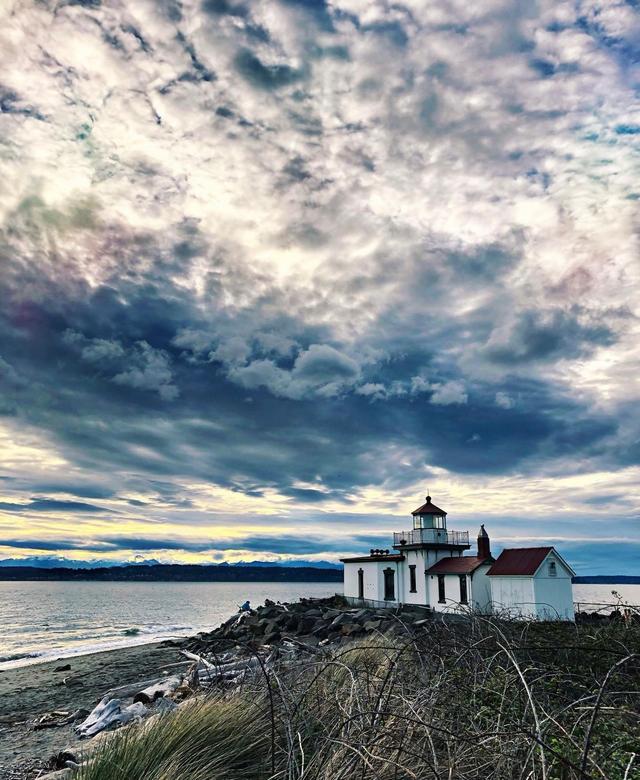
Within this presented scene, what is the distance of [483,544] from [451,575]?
9.34 feet

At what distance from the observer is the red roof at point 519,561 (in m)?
31.3

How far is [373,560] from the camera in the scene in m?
39.1

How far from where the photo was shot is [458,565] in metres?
35.2

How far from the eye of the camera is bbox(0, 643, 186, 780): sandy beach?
9.62 meters

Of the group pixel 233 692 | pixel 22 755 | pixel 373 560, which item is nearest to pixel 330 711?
pixel 233 692

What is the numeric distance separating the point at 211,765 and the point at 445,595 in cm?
3289

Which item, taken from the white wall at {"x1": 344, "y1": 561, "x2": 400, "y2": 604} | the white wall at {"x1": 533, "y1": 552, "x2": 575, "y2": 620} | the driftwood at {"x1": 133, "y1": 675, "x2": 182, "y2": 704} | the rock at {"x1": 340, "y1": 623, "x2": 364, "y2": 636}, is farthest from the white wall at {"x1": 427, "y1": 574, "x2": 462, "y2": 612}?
the driftwood at {"x1": 133, "y1": 675, "x2": 182, "y2": 704}

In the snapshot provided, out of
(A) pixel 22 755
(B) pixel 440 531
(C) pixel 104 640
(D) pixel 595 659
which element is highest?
(B) pixel 440 531

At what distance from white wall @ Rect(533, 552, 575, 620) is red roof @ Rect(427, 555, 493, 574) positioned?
12.5 feet

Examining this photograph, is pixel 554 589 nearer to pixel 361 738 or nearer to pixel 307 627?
pixel 307 627

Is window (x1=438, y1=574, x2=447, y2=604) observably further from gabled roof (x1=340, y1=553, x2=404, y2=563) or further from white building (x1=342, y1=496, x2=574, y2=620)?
gabled roof (x1=340, y1=553, x2=404, y2=563)

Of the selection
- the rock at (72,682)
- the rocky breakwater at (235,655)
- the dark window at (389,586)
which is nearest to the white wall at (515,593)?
the rocky breakwater at (235,655)

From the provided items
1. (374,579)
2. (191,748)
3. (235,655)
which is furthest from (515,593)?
(191,748)

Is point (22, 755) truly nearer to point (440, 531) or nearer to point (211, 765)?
point (211, 765)
